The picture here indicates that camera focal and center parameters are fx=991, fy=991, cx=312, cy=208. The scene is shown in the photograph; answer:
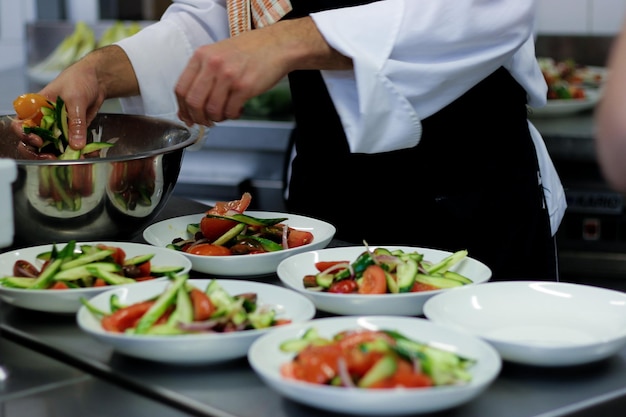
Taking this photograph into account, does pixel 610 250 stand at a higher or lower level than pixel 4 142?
lower

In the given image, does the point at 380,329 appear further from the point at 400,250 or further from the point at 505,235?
the point at 505,235

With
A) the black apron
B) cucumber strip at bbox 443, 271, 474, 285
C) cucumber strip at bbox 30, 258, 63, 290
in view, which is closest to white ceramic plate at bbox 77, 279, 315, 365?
cucumber strip at bbox 30, 258, 63, 290

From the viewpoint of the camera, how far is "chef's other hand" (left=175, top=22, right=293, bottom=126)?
1.36 m

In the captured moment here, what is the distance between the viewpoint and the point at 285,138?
2.97 m

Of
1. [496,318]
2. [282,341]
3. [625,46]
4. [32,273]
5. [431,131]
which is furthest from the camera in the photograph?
[431,131]

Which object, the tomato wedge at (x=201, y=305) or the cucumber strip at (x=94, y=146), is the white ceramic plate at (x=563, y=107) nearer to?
the cucumber strip at (x=94, y=146)

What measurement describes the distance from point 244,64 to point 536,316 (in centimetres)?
52

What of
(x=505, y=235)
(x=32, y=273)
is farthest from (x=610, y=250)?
(x=32, y=273)

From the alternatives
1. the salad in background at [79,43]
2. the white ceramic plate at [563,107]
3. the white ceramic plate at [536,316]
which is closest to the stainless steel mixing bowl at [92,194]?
the white ceramic plate at [536,316]

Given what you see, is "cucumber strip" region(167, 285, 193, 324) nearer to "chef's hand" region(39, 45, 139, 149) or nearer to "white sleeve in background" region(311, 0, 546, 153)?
"white sleeve in background" region(311, 0, 546, 153)

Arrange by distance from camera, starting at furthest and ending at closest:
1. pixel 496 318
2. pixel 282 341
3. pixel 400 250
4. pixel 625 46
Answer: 1. pixel 400 250
2. pixel 496 318
3. pixel 282 341
4. pixel 625 46

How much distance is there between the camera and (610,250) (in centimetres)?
282

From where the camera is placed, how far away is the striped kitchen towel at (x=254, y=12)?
5.57 ft

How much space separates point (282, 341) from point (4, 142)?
0.90 metres
